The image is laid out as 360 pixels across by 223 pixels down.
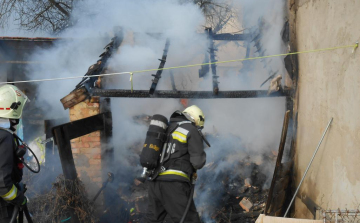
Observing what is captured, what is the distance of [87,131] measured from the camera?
5531 millimetres

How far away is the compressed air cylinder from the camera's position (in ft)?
13.7

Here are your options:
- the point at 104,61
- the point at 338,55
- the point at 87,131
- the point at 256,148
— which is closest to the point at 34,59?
the point at 104,61

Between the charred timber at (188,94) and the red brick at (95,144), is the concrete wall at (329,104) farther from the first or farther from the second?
the red brick at (95,144)

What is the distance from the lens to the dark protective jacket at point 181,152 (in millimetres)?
4238

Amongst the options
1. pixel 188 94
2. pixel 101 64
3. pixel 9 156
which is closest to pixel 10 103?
pixel 9 156

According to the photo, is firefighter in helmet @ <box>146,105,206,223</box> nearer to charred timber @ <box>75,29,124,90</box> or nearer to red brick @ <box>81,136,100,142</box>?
red brick @ <box>81,136,100,142</box>

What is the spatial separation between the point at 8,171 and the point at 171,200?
1.89m

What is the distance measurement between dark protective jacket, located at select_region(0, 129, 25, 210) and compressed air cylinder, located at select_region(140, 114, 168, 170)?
1420mm

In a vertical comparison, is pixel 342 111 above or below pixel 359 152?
above

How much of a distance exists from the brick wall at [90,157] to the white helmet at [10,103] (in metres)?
2.07

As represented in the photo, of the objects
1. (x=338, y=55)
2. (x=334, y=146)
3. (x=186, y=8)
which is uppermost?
(x=186, y=8)

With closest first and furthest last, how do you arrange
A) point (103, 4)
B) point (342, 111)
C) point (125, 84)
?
point (342, 111) < point (125, 84) < point (103, 4)

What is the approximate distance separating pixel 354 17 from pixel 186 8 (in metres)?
5.12

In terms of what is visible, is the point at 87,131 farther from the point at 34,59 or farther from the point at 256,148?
the point at 34,59
